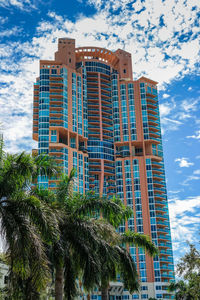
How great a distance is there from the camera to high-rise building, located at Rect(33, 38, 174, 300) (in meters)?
108

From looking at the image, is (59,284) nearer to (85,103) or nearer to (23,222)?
(23,222)

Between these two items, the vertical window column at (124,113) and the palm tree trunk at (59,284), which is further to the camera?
the vertical window column at (124,113)

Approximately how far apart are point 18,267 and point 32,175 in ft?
14.7

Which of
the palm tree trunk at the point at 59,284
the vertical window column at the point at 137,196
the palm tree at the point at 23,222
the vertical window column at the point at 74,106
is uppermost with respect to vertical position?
the vertical window column at the point at 74,106

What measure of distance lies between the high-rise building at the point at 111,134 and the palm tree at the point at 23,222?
293ft

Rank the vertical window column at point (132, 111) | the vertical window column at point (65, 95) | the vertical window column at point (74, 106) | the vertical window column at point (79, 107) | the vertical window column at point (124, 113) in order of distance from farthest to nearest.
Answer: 1. the vertical window column at point (124, 113)
2. the vertical window column at point (132, 111)
3. the vertical window column at point (79, 107)
4. the vertical window column at point (74, 106)
5. the vertical window column at point (65, 95)

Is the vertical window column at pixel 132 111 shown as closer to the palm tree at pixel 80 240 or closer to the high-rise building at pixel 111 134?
the high-rise building at pixel 111 134

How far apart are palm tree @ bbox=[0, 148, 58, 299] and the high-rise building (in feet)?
293

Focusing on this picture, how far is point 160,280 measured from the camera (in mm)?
103312

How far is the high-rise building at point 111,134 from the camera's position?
10819 cm

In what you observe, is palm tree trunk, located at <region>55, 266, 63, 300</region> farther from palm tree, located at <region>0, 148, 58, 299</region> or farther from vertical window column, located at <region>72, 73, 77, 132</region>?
vertical window column, located at <region>72, 73, 77, 132</region>

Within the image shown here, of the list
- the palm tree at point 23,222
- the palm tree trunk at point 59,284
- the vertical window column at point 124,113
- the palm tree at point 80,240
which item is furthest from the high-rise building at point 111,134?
the palm tree at point 23,222

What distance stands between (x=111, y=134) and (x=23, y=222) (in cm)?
10946

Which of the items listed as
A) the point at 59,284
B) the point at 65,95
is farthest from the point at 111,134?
the point at 59,284
